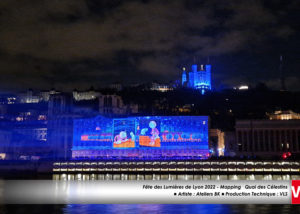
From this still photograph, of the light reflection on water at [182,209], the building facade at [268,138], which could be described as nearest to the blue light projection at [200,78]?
the building facade at [268,138]

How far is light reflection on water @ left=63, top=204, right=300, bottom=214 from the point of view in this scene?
24686 mm

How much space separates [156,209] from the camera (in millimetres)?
25328

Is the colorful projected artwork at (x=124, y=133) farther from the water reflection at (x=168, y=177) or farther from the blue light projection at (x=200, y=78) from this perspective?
the blue light projection at (x=200, y=78)

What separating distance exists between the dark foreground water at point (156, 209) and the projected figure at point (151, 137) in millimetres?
40105

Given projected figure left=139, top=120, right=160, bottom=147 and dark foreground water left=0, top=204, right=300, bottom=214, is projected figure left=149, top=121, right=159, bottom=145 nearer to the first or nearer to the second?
projected figure left=139, top=120, right=160, bottom=147

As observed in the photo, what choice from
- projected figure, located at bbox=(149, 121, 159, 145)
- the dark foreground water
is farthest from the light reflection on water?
projected figure, located at bbox=(149, 121, 159, 145)

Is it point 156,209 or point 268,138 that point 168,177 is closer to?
point 268,138

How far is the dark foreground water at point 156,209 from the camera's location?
2472 centimetres

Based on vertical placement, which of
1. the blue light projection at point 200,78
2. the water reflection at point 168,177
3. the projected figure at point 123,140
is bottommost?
the water reflection at point 168,177

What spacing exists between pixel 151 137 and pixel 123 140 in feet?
18.6

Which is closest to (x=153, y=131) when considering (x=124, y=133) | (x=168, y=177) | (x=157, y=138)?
(x=157, y=138)

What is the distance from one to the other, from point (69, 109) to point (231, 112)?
52196 mm

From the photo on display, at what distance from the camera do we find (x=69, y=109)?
112m

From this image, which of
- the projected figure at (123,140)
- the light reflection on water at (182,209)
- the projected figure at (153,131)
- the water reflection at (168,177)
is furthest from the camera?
the projected figure at (123,140)
